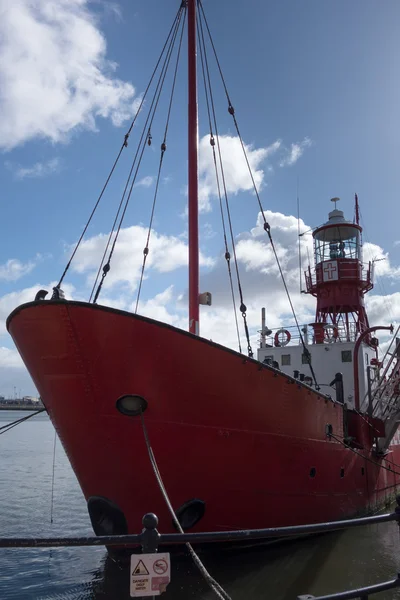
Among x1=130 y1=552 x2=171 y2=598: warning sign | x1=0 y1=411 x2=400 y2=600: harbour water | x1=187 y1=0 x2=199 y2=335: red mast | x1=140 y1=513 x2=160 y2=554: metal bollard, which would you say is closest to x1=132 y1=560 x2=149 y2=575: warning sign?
x1=130 y1=552 x2=171 y2=598: warning sign

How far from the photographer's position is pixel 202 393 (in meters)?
6.18

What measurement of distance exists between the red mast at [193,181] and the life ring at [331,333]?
8.58 m

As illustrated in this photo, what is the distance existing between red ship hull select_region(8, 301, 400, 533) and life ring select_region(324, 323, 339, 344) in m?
8.57

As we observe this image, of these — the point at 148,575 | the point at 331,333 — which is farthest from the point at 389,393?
the point at 148,575

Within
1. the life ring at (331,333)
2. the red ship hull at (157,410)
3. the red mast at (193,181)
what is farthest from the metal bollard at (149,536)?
the life ring at (331,333)

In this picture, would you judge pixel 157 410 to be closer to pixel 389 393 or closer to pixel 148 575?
pixel 148 575

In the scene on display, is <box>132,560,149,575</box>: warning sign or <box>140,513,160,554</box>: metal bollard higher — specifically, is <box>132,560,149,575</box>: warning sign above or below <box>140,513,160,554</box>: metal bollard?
below

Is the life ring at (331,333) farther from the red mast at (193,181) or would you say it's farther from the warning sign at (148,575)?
the warning sign at (148,575)

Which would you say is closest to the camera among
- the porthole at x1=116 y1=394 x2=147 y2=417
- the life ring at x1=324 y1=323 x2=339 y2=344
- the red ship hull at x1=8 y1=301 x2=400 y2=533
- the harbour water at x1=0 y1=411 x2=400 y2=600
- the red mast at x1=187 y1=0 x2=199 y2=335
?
the red ship hull at x1=8 y1=301 x2=400 y2=533

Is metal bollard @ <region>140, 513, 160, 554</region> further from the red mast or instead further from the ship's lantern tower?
the ship's lantern tower

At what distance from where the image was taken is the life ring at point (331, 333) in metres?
15.3

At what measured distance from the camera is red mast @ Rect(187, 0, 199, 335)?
790cm

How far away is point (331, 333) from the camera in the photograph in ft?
51.4

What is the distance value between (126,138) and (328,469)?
724cm
